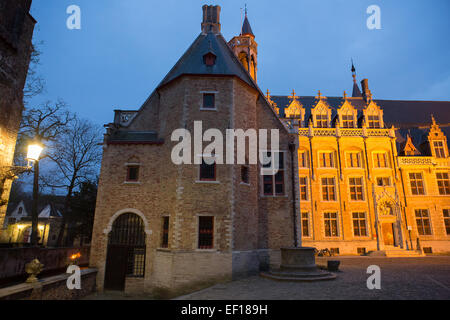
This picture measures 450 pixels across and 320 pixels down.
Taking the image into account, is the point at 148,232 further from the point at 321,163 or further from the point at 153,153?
the point at 321,163

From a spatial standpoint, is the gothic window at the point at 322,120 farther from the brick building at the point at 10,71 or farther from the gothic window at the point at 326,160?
the brick building at the point at 10,71

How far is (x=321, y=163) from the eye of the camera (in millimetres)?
26781

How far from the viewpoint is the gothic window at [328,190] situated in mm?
26047

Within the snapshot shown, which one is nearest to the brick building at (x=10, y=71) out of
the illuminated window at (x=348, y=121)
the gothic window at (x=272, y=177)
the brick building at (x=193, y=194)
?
the brick building at (x=193, y=194)

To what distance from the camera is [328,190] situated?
2617cm

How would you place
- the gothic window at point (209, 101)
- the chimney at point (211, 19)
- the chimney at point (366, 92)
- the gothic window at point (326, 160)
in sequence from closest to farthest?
the gothic window at point (209, 101)
the chimney at point (211, 19)
the gothic window at point (326, 160)
the chimney at point (366, 92)

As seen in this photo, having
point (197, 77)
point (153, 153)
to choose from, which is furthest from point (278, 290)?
point (197, 77)

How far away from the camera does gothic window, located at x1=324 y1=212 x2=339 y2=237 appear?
82.7ft

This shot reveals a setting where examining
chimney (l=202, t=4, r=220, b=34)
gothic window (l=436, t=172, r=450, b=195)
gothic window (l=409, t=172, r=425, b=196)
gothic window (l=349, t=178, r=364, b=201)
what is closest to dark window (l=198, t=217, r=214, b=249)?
chimney (l=202, t=4, r=220, b=34)

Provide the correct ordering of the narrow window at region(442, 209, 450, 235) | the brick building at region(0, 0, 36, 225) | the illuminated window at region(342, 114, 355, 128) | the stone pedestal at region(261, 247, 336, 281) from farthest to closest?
the illuminated window at region(342, 114, 355, 128) < the narrow window at region(442, 209, 450, 235) < the stone pedestal at region(261, 247, 336, 281) < the brick building at region(0, 0, 36, 225)

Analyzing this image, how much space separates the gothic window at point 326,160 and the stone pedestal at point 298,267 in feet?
53.0

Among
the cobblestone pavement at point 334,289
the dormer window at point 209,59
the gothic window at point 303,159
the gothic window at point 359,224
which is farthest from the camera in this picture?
the gothic window at point 303,159

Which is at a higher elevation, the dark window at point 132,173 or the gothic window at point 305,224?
the dark window at point 132,173

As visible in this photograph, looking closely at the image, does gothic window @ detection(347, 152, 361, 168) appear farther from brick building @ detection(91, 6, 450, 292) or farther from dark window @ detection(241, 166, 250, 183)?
dark window @ detection(241, 166, 250, 183)
